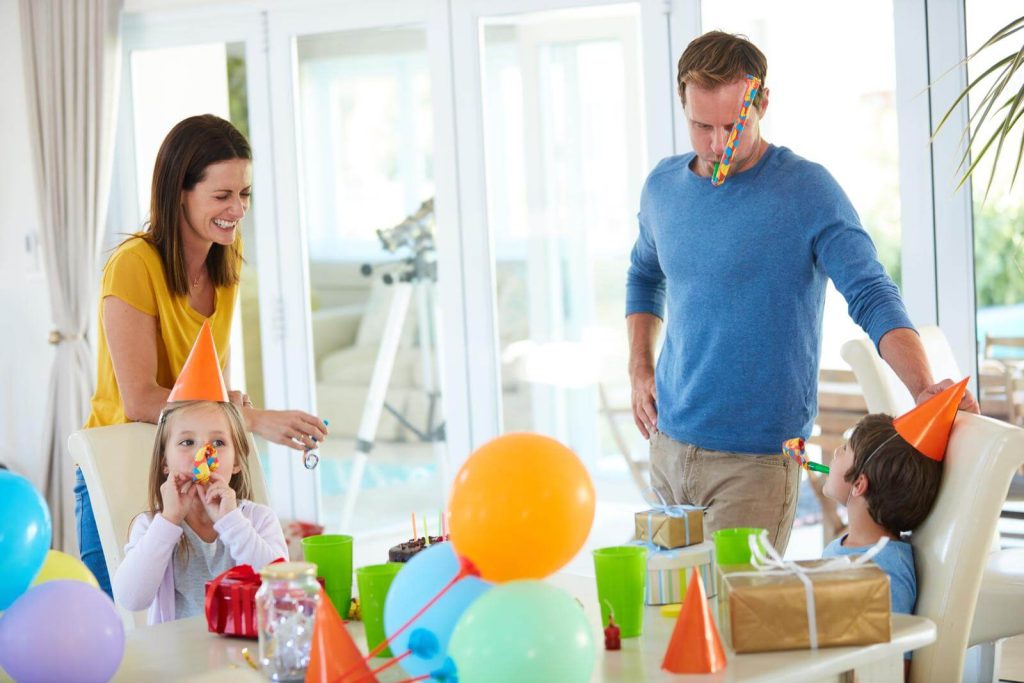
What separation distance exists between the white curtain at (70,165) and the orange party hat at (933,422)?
357cm

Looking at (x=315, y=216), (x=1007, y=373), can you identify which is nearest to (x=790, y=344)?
(x=1007, y=373)

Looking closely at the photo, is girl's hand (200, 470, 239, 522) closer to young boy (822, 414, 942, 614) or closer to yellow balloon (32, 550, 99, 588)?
yellow balloon (32, 550, 99, 588)

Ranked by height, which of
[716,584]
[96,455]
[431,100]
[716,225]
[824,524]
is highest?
[431,100]

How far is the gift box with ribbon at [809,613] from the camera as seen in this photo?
1518 millimetres

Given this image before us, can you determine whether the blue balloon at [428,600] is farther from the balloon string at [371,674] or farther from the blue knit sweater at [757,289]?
the blue knit sweater at [757,289]

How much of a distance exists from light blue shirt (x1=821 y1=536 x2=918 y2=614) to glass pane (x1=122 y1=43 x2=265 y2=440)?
320 cm

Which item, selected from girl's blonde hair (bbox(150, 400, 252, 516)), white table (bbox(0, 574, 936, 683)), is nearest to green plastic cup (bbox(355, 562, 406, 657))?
white table (bbox(0, 574, 936, 683))

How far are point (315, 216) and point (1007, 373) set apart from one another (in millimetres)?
2440

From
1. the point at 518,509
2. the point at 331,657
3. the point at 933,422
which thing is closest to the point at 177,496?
the point at 331,657

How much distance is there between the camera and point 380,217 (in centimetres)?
457

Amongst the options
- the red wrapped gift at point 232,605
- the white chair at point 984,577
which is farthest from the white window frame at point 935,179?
the red wrapped gift at point 232,605

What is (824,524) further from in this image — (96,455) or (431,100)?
(96,455)

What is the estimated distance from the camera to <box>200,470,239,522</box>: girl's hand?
6.87 feet

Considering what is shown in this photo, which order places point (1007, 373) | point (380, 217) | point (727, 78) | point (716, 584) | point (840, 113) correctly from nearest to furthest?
point (716, 584)
point (727, 78)
point (1007, 373)
point (840, 113)
point (380, 217)
